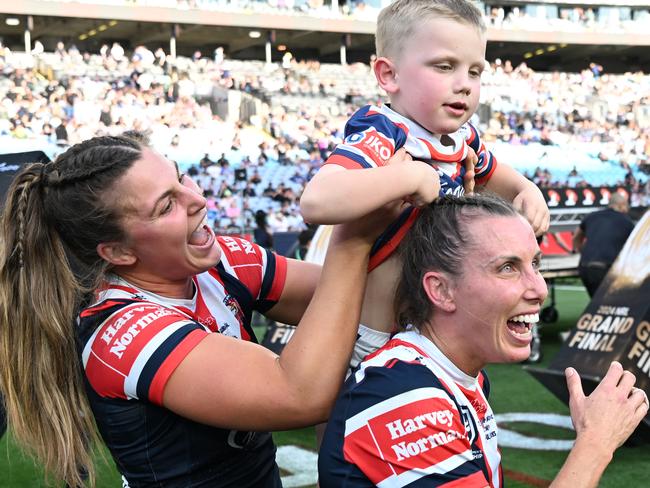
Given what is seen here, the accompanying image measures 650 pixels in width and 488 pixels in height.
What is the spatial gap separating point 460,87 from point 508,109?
31300mm

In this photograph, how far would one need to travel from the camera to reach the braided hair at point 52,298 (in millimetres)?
1923

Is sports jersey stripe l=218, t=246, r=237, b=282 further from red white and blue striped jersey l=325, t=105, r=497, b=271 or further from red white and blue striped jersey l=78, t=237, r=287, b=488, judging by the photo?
red white and blue striped jersey l=325, t=105, r=497, b=271

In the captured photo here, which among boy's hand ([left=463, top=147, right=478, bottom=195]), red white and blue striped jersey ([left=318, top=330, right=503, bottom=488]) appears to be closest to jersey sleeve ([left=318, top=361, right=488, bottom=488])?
red white and blue striped jersey ([left=318, top=330, right=503, bottom=488])

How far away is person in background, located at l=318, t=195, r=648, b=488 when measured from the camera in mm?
1659

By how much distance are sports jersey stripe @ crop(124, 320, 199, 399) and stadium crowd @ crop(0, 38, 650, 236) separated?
16.4 meters

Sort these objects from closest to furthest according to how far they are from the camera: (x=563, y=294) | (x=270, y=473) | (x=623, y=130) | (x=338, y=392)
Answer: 1. (x=338, y=392)
2. (x=270, y=473)
3. (x=563, y=294)
4. (x=623, y=130)

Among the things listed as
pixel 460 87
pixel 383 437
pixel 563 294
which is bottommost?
pixel 563 294

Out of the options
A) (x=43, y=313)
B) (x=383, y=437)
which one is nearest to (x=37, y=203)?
(x=43, y=313)

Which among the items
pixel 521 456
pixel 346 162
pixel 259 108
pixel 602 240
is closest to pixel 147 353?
pixel 346 162

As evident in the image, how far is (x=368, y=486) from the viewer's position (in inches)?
67.2

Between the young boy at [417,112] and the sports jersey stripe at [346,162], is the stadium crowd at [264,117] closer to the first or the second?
the young boy at [417,112]

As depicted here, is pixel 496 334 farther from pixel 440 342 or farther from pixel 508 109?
pixel 508 109

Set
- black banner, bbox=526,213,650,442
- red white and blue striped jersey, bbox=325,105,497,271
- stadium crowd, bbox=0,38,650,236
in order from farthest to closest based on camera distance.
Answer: stadium crowd, bbox=0,38,650,236, black banner, bbox=526,213,650,442, red white and blue striped jersey, bbox=325,105,497,271

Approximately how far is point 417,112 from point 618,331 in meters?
3.35
